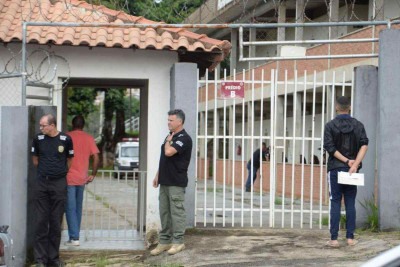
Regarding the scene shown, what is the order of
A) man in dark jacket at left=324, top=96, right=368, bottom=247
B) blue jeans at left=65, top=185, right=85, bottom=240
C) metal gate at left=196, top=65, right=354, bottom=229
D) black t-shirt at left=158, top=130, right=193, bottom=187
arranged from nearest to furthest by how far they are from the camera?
man in dark jacket at left=324, top=96, right=368, bottom=247 → black t-shirt at left=158, top=130, right=193, bottom=187 → blue jeans at left=65, top=185, right=85, bottom=240 → metal gate at left=196, top=65, right=354, bottom=229

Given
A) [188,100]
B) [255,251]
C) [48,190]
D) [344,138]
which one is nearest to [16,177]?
[48,190]

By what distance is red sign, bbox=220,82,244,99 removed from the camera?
1081cm

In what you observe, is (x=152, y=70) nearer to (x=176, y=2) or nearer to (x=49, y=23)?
(x=176, y=2)

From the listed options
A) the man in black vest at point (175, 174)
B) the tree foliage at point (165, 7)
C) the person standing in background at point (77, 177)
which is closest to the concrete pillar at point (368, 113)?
the tree foliage at point (165, 7)

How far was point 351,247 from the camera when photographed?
925 cm

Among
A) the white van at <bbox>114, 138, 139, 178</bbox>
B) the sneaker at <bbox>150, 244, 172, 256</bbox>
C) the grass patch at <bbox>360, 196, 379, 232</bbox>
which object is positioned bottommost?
the sneaker at <bbox>150, 244, 172, 256</bbox>

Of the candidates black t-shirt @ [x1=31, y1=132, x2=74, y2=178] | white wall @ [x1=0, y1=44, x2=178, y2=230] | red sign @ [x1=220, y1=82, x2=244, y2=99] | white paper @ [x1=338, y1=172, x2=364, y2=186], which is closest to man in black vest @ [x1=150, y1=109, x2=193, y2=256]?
black t-shirt @ [x1=31, y1=132, x2=74, y2=178]

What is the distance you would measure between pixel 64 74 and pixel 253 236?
3.60m

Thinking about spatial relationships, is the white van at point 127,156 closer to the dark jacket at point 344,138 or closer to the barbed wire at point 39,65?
the barbed wire at point 39,65

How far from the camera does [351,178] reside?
28.9 feet

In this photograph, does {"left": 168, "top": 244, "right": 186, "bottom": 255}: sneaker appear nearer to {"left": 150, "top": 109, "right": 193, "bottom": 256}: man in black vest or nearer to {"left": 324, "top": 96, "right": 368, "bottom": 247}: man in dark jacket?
{"left": 150, "top": 109, "right": 193, "bottom": 256}: man in black vest

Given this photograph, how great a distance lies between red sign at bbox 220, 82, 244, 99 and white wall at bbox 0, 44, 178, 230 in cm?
91

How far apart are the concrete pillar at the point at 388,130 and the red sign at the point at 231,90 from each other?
193 centimetres

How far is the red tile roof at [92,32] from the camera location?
35.2ft
